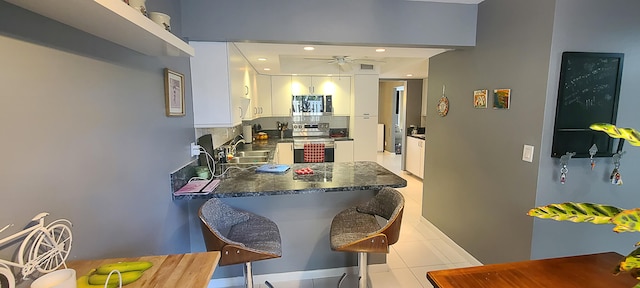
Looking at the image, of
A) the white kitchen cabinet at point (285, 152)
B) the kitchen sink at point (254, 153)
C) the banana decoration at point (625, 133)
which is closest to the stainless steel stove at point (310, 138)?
the white kitchen cabinet at point (285, 152)

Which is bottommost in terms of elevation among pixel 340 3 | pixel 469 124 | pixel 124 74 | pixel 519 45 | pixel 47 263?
pixel 47 263

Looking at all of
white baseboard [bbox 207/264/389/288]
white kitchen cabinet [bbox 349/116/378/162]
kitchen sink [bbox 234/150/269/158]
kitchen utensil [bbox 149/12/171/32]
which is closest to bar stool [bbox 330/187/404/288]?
white baseboard [bbox 207/264/389/288]

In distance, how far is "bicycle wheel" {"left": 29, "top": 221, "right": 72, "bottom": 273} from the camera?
883 mm

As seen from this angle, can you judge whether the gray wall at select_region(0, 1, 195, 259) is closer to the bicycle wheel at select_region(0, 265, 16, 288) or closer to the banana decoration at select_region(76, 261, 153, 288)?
the bicycle wheel at select_region(0, 265, 16, 288)

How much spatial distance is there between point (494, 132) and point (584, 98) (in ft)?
1.92

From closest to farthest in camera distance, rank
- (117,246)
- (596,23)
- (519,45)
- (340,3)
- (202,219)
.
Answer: (117,246), (202,219), (596,23), (519,45), (340,3)

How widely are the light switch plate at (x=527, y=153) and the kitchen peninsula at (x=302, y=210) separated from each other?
0.88 meters

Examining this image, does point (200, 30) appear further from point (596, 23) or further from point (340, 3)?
point (596, 23)

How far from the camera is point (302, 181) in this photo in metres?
2.15

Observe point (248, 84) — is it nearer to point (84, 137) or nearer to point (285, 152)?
point (285, 152)

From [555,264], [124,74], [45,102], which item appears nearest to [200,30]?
[124,74]

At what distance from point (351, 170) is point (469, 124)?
1.18m

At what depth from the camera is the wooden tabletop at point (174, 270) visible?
0.97 meters

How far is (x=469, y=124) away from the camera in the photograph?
2.64m
